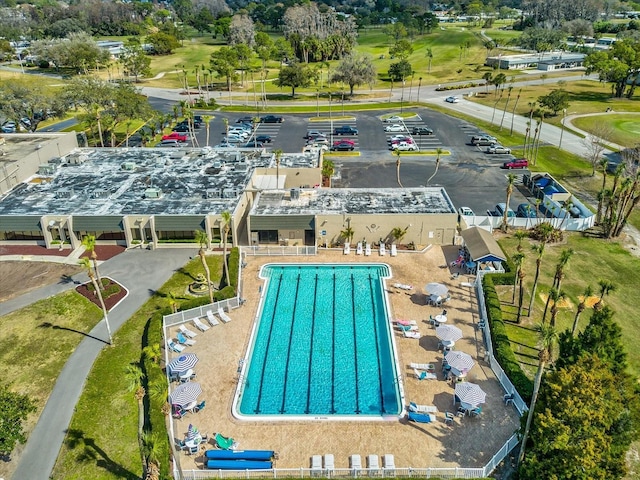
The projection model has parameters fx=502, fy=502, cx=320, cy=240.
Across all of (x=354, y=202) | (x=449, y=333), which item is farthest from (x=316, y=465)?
(x=354, y=202)

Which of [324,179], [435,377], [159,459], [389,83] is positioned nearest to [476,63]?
[389,83]

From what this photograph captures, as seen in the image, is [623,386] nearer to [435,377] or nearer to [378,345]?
[435,377]

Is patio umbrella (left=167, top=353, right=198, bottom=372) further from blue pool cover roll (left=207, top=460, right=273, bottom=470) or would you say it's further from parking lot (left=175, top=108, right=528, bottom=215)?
parking lot (left=175, top=108, right=528, bottom=215)

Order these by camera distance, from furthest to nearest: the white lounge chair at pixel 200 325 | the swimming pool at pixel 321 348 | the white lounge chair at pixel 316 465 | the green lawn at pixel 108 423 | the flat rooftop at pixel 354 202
A: the flat rooftop at pixel 354 202 → the white lounge chair at pixel 200 325 → the swimming pool at pixel 321 348 → the green lawn at pixel 108 423 → the white lounge chair at pixel 316 465

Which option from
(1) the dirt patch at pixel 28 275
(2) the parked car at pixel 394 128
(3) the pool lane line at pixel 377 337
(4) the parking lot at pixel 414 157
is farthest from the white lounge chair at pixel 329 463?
(2) the parked car at pixel 394 128

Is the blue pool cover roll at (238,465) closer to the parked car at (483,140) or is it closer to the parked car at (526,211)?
the parked car at (526,211)


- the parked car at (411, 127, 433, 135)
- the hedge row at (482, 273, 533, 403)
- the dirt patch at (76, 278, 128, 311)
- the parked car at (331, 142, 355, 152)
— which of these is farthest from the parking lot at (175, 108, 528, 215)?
the dirt patch at (76, 278, 128, 311)

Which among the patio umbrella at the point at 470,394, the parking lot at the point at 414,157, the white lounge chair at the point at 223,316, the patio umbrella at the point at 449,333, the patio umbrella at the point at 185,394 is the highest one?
the parking lot at the point at 414,157

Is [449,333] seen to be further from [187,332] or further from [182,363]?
[187,332]
